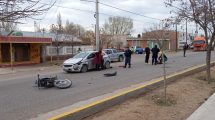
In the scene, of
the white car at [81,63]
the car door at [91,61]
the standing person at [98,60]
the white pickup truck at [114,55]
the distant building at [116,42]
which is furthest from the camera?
the distant building at [116,42]

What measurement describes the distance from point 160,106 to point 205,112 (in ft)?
4.35

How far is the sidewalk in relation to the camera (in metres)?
9.23

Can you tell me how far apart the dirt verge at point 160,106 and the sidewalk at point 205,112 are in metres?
0.18

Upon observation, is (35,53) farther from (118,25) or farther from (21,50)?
(118,25)

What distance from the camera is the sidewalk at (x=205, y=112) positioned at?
9234mm

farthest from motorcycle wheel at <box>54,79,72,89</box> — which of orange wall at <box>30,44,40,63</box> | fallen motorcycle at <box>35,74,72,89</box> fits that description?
orange wall at <box>30,44,40,63</box>

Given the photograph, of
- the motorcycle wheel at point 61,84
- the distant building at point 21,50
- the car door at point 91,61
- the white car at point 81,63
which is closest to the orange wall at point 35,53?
the distant building at point 21,50

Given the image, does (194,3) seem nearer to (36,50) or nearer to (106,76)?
(106,76)

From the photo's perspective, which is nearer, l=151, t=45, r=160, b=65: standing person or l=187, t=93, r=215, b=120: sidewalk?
l=187, t=93, r=215, b=120: sidewalk

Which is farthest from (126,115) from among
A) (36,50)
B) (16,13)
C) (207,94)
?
(36,50)

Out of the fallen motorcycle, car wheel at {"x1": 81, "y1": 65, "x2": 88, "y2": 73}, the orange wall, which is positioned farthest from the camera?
Answer: the orange wall

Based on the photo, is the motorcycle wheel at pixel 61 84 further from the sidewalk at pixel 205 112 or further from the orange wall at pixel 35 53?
the orange wall at pixel 35 53

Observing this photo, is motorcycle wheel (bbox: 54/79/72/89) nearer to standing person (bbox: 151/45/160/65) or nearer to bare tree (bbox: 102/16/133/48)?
standing person (bbox: 151/45/160/65)

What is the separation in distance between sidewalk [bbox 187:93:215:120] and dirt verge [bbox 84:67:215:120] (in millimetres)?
184
